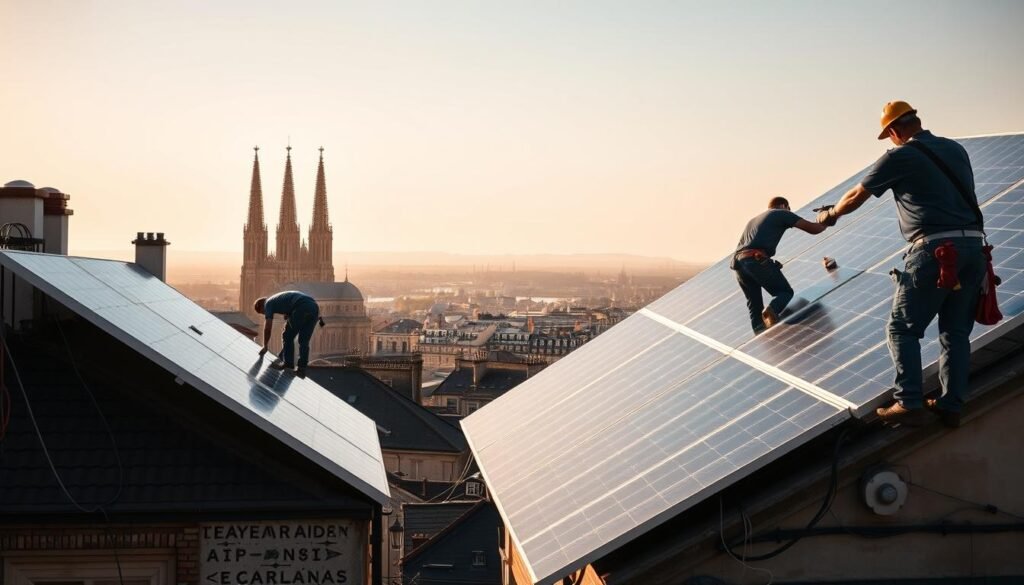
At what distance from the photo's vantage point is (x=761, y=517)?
10.5m

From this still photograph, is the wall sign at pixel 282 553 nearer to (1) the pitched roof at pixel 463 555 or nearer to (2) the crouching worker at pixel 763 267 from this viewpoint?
(2) the crouching worker at pixel 763 267

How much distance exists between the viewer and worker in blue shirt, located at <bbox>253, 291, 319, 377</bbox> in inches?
758

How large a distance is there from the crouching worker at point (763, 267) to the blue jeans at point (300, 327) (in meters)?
8.09

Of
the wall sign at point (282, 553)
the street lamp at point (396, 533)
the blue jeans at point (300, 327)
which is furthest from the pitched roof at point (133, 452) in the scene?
the street lamp at point (396, 533)

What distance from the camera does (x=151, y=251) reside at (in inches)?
840

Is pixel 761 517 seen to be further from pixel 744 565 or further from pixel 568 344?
pixel 568 344

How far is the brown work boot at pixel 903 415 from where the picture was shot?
997 centimetres

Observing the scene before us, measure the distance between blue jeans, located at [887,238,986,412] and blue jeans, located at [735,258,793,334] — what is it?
419 centimetres

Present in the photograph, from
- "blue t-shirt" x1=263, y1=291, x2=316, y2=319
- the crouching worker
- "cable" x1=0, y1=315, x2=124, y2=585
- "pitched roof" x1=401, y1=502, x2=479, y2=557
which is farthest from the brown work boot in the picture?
"pitched roof" x1=401, y1=502, x2=479, y2=557

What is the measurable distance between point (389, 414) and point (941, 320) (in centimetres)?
5446

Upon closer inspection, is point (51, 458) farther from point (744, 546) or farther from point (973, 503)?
point (973, 503)

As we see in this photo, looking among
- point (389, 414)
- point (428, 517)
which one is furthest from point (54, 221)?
point (389, 414)

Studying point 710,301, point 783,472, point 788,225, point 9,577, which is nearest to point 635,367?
point 710,301

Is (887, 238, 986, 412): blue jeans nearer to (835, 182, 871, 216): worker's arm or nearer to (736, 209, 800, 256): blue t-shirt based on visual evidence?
(835, 182, 871, 216): worker's arm
